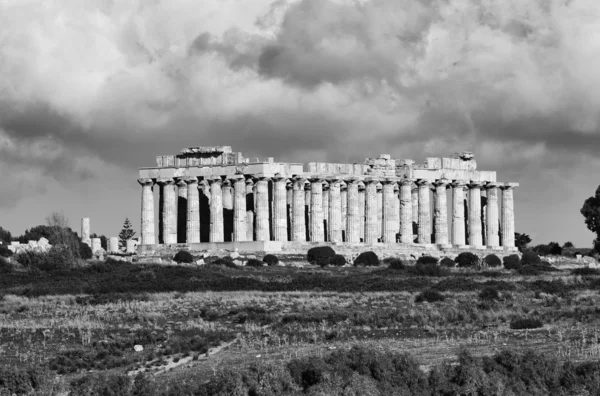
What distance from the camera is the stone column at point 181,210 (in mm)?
104088

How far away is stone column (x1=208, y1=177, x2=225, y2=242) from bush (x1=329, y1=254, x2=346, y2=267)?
13.6 meters

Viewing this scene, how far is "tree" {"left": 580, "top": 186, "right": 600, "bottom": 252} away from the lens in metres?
119

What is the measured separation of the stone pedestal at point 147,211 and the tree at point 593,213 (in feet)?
137

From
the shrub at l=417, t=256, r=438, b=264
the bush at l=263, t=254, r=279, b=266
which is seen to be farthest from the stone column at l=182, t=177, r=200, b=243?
the shrub at l=417, t=256, r=438, b=264

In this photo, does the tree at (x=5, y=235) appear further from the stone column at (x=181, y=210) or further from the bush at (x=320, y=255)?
the bush at (x=320, y=255)

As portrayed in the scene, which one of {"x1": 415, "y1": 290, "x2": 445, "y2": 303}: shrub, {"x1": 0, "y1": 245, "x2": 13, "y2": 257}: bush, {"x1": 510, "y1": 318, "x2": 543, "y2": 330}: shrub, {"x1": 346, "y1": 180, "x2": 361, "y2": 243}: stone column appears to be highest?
{"x1": 346, "y1": 180, "x2": 361, "y2": 243}: stone column

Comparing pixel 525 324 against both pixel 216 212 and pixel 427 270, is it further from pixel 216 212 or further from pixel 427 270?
pixel 216 212

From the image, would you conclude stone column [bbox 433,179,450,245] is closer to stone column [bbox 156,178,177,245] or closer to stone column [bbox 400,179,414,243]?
stone column [bbox 400,179,414,243]

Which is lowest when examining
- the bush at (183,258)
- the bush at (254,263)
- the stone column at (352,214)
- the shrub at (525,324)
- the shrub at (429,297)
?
the shrub at (525,324)

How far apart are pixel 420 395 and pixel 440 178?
255ft

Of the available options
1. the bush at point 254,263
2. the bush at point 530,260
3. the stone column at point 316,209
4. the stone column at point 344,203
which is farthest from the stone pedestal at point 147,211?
the bush at point 530,260

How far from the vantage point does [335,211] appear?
339 feet

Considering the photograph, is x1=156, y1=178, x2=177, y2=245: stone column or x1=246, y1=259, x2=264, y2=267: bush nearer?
x1=246, y1=259, x2=264, y2=267: bush

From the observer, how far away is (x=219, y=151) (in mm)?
102688
